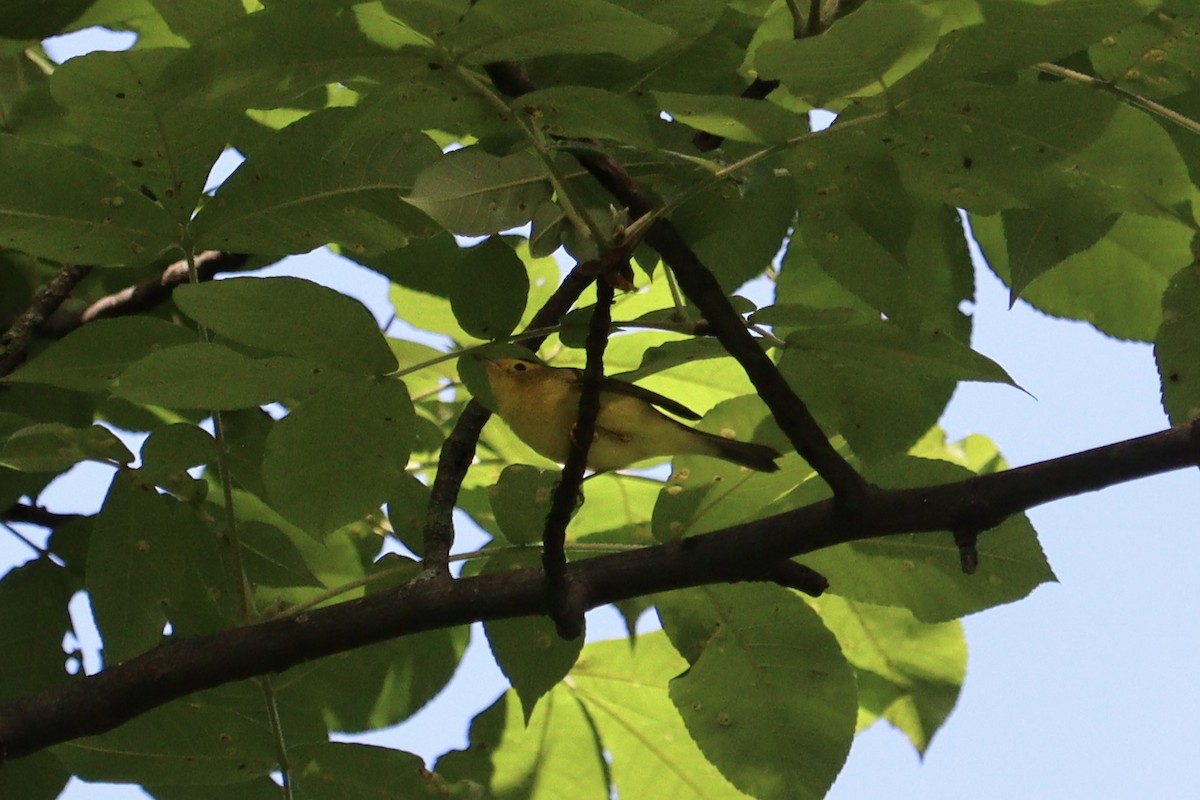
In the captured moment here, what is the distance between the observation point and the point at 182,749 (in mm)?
1775

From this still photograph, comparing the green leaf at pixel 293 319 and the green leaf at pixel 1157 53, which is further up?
the green leaf at pixel 1157 53

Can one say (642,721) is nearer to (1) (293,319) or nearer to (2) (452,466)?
(2) (452,466)

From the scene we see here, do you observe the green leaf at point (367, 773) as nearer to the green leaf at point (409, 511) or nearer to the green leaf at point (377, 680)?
the green leaf at point (377, 680)

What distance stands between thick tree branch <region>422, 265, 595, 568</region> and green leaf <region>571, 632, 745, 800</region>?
61cm

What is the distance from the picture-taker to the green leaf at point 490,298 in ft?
5.47

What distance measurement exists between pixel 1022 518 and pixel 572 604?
27.0 inches

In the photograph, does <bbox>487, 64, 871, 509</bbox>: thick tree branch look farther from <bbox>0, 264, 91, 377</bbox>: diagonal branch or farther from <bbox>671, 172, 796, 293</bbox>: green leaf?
<bbox>0, 264, 91, 377</bbox>: diagonal branch

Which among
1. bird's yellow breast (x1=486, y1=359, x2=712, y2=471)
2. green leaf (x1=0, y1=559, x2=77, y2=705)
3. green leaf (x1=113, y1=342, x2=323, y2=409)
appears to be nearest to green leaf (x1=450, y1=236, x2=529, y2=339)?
bird's yellow breast (x1=486, y1=359, x2=712, y2=471)

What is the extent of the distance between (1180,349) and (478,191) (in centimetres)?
91

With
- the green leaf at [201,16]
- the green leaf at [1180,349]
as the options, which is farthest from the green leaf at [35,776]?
the green leaf at [1180,349]

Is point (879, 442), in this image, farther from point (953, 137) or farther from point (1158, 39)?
point (1158, 39)

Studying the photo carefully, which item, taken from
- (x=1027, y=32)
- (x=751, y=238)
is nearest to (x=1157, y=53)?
(x=1027, y=32)

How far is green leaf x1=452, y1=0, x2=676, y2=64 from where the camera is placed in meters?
1.13

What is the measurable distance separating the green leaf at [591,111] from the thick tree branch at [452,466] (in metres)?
0.39
